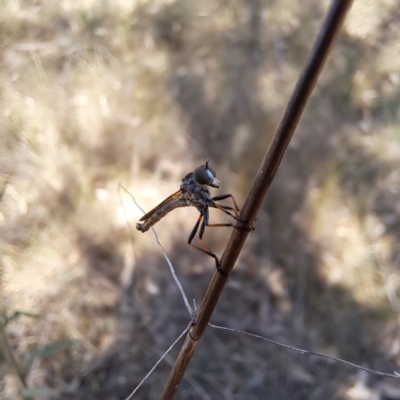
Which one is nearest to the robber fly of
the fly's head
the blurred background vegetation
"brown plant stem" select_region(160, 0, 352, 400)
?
the fly's head

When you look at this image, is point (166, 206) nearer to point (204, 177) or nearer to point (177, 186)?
point (204, 177)

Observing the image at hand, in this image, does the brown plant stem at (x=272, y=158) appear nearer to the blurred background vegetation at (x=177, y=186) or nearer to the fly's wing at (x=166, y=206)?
the fly's wing at (x=166, y=206)

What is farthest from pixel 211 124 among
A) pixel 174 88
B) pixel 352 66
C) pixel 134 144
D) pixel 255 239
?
pixel 352 66

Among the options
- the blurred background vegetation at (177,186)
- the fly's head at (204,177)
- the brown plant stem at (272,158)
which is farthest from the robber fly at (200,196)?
the blurred background vegetation at (177,186)

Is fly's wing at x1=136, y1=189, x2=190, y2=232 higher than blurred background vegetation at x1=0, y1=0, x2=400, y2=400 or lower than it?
lower

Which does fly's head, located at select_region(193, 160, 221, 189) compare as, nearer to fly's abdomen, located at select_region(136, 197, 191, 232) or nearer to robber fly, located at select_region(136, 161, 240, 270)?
robber fly, located at select_region(136, 161, 240, 270)

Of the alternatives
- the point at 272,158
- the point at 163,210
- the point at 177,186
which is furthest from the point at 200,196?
the point at 177,186
